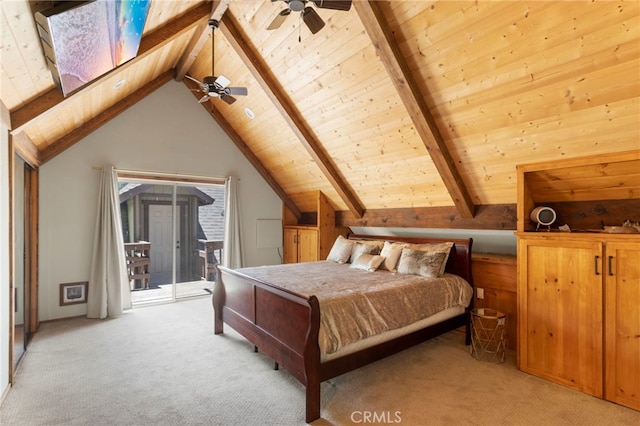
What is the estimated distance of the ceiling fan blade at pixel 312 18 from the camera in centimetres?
239

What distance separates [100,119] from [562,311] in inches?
238

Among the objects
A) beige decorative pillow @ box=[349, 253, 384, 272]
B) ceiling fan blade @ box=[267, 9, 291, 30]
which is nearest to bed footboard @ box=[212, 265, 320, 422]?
beige decorative pillow @ box=[349, 253, 384, 272]

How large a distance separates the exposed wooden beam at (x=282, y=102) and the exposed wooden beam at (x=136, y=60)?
353 millimetres

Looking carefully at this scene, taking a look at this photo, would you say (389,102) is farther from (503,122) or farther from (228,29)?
(228,29)

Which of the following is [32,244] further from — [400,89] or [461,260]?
[461,260]

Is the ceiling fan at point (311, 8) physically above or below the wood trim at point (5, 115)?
above

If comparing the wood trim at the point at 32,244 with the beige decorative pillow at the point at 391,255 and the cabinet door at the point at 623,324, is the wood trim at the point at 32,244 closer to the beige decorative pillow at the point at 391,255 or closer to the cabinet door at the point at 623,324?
the beige decorative pillow at the point at 391,255

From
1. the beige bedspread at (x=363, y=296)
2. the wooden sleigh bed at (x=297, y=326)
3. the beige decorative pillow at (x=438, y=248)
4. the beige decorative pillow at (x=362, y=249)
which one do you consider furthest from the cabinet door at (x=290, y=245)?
the beige decorative pillow at (x=438, y=248)

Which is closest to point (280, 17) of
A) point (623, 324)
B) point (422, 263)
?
point (422, 263)

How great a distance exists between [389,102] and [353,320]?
2.25 meters

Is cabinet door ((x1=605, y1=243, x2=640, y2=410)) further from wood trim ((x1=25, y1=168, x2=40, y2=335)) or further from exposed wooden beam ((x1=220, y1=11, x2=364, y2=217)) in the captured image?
wood trim ((x1=25, y1=168, x2=40, y2=335))

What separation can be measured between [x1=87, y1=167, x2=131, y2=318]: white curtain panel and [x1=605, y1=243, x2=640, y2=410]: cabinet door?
558cm

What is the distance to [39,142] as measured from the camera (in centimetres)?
408

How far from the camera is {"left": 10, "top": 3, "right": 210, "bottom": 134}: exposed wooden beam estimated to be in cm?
272
